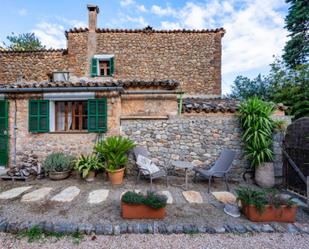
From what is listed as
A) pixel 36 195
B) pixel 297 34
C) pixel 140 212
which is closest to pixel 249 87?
pixel 297 34

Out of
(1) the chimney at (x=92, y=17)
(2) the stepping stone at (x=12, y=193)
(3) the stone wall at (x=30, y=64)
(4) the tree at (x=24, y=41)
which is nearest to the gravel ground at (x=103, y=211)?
(2) the stepping stone at (x=12, y=193)

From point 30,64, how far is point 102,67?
392 centimetres

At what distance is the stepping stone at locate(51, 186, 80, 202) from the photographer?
14.1ft

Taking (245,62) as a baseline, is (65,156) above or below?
below

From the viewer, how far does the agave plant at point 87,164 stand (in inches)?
219

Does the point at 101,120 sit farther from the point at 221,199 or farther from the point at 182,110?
the point at 221,199

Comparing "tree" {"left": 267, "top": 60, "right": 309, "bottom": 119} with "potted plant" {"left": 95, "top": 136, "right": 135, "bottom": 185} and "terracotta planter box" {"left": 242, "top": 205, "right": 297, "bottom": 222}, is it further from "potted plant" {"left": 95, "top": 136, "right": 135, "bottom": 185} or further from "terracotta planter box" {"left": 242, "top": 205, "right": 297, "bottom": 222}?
"potted plant" {"left": 95, "top": 136, "right": 135, "bottom": 185}

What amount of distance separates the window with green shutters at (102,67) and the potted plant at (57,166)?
18.1 feet

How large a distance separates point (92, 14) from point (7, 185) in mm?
9228

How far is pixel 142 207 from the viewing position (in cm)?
343

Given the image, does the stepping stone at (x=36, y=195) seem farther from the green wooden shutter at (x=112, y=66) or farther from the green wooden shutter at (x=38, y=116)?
the green wooden shutter at (x=112, y=66)

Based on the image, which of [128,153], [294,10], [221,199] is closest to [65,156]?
[128,153]

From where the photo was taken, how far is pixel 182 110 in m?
6.36

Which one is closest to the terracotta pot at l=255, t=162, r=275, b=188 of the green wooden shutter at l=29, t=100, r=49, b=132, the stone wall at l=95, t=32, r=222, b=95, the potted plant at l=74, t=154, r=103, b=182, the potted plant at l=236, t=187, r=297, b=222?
the potted plant at l=236, t=187, r=297, b=222
